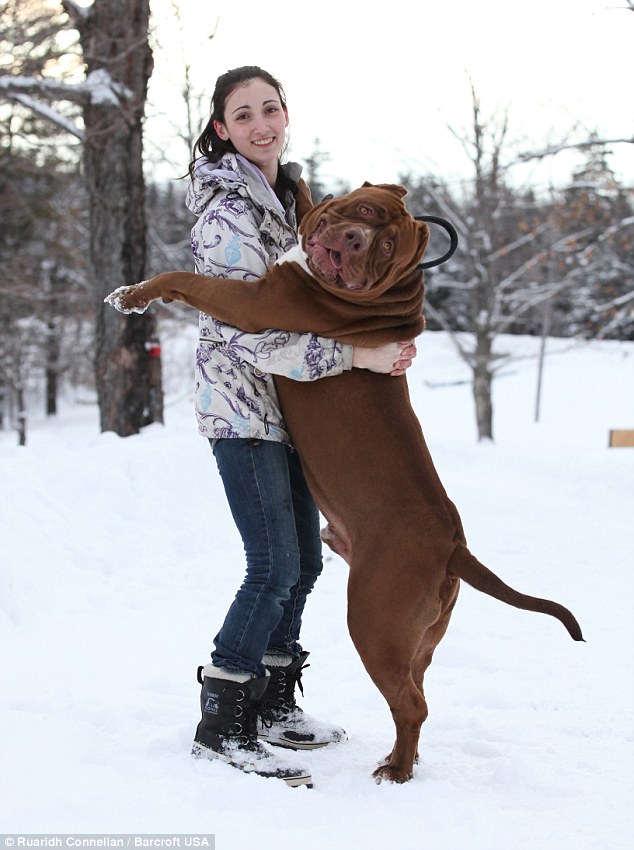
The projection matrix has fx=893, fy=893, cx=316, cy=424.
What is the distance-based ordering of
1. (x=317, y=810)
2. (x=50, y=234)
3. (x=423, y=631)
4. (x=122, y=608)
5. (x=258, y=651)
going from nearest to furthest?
(x=317, y=810) < (x=423, y=631) < (x=258, y=651) < (x=122, y=608) < (x=50, y=234)

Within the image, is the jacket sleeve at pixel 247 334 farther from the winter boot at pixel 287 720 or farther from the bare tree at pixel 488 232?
the bare tree at pixel 488 232

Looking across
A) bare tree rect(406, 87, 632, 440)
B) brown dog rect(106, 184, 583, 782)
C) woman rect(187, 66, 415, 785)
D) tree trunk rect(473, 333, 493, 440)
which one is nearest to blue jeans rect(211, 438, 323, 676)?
woman rect(187, 66, 415, 785)

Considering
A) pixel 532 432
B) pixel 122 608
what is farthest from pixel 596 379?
pixel 122 608

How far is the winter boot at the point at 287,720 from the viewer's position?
115 inches

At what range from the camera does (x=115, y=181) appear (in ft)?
27.4

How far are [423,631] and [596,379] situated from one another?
30.5m

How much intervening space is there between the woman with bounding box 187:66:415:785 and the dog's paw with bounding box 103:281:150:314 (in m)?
0.20

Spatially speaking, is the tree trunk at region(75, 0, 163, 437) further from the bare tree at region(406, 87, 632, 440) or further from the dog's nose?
the bare tree at region(406, 87, 632, 440)

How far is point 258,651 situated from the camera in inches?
106

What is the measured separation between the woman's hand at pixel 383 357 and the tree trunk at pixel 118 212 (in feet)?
19.9

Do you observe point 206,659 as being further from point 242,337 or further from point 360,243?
point 360,243

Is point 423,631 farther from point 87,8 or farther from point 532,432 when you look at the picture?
point 532,432

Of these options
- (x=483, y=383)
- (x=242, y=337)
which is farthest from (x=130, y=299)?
(x=483, y=383)

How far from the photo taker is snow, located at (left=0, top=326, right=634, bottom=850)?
88.5 inches
